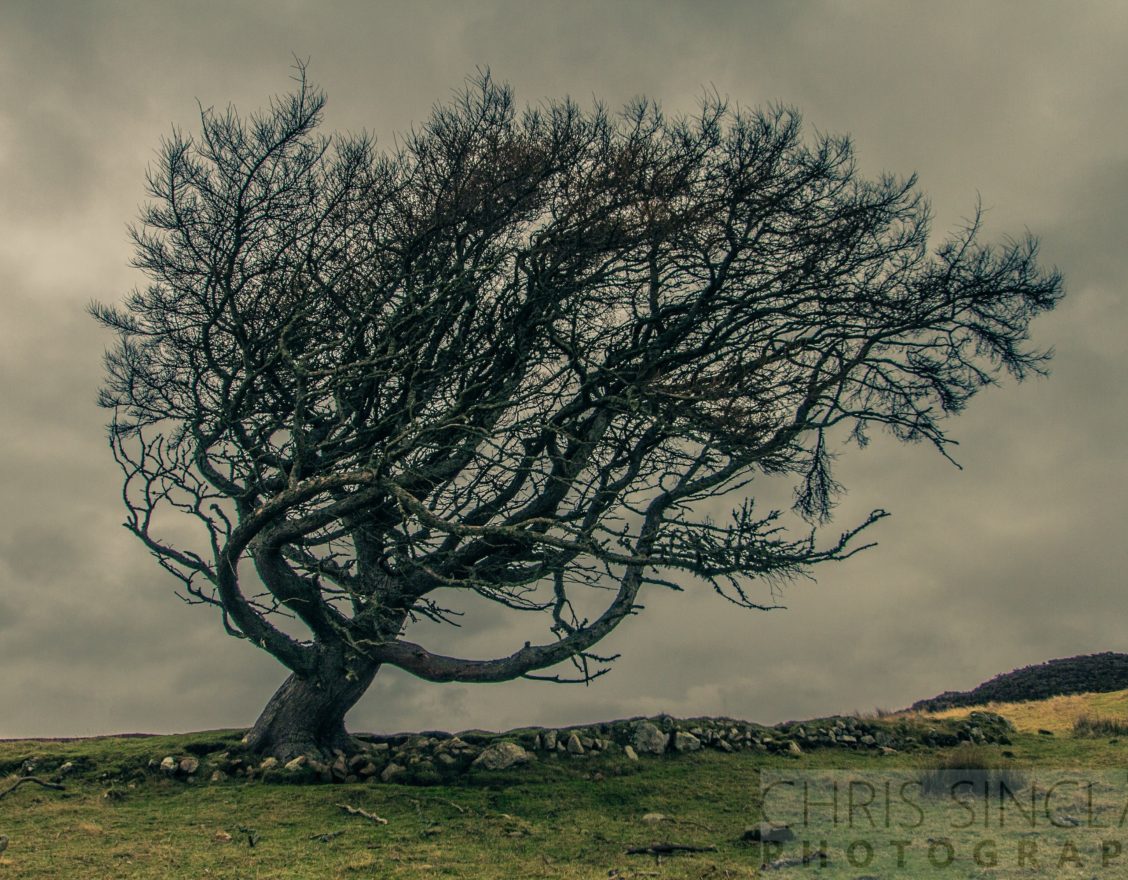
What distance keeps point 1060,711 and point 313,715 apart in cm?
1663

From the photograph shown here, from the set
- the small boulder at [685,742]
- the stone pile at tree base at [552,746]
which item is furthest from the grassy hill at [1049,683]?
the small boulder at [685,742]

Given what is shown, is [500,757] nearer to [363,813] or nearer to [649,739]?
[649,739]

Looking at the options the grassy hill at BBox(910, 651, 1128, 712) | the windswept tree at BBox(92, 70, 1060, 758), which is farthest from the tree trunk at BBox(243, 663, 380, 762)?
the grassy hill at BBox(910, 651, 1128, 712)

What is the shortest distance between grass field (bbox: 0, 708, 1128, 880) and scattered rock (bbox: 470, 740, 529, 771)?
10.9 inches

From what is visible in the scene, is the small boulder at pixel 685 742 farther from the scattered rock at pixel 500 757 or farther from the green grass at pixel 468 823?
the scattered rock at pixel 500 757

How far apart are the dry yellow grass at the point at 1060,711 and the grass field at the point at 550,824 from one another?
431 centimetres

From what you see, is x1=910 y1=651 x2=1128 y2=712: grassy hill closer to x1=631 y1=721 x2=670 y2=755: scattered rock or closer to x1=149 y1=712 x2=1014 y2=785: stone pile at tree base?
x1=149 y1=712 x2=1014 y2=785: stone pile at tree base

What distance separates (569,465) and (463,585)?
2697 mm

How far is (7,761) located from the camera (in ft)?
47.1

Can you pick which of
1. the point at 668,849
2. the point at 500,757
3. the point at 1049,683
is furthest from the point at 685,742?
the point at 1049,683

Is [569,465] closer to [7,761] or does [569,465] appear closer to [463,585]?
[463,585]

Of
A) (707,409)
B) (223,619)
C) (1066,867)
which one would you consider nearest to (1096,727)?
(1066,867)

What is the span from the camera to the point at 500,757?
44.4ft

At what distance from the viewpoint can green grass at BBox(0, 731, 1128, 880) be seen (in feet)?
29.3
